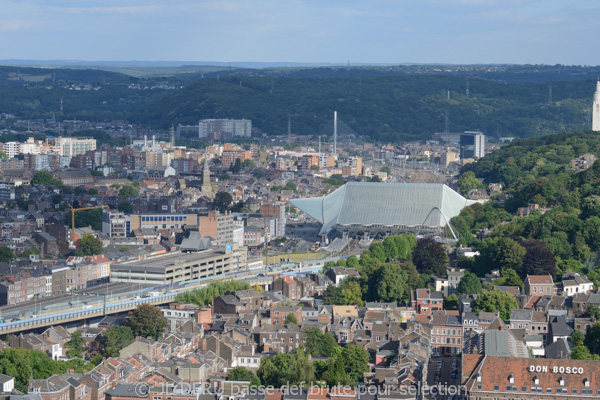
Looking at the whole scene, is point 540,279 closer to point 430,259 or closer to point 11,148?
point 430,259

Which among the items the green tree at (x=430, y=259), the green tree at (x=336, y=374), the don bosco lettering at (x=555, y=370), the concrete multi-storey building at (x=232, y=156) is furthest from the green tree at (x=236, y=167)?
the don bosco lettering at (x=555, y=370)

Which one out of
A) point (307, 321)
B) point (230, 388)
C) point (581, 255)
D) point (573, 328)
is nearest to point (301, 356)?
point (230, 388)

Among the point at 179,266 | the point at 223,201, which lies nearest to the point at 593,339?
the point at 179,266

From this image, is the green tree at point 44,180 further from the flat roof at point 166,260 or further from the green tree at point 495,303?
the green tree at point 495,303

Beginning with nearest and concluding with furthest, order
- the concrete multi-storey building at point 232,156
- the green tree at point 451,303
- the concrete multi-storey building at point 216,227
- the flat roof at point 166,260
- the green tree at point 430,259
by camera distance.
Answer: the green tree at point 451,303, the green tree at point 430,259, the flat roof at point 166,260, the concrete multi-storey building at point 216,227, the concrete multi-storey building at point 232,156

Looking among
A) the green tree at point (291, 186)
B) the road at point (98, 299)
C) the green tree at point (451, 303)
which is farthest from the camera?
the green tree at point (291, 186)

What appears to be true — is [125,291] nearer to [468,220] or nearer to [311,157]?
[468,220]
